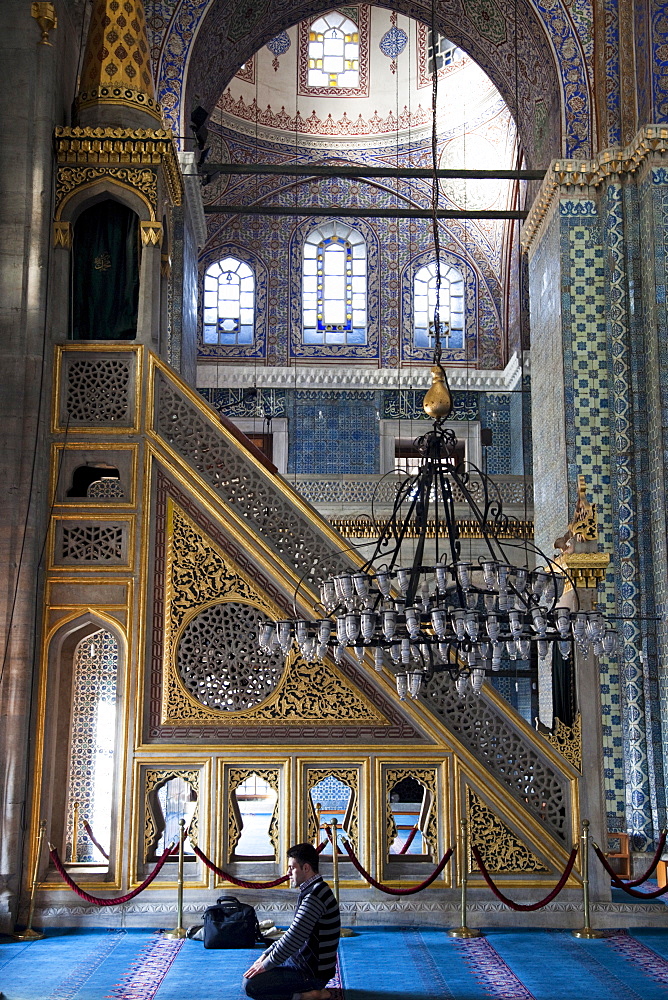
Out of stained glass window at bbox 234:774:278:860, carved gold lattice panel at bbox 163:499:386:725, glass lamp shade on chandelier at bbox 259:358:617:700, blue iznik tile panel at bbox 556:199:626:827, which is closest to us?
glass lamp shade on chandelier at bbox 259:358:617:700

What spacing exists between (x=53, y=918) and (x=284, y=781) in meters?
1.52

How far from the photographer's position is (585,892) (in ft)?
21.1

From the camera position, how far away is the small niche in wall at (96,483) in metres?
7.25

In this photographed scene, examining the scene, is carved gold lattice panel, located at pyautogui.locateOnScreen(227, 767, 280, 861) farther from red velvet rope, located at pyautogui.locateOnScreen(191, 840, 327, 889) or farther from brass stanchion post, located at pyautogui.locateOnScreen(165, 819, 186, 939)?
brass stanchion post, located at pyautogui.locateOnScreen(165, 819, 186, 939)

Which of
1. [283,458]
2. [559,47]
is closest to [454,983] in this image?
[559,47]

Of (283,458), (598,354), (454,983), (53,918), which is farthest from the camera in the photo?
(283,458)

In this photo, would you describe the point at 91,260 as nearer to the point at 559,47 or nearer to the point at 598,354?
the point at 598,354

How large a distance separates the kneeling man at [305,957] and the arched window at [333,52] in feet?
53.1

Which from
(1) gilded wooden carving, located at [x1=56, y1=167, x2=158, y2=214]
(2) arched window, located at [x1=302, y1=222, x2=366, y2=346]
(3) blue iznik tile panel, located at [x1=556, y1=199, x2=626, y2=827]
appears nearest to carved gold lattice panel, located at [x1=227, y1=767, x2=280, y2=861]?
(3) blue iznik tile panel, located at [x1=556, y1=199, x2=626, y2=827]

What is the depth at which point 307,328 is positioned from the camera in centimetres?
1812

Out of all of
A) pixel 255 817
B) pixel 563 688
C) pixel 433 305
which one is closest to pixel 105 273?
pixel 563 688

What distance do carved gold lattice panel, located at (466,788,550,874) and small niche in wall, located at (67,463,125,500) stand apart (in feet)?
9.46

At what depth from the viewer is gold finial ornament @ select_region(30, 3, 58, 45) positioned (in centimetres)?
730

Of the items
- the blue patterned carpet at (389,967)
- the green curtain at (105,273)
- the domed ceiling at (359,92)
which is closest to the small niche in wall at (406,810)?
the blue patterned carpet at (389,967)
